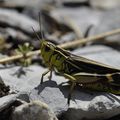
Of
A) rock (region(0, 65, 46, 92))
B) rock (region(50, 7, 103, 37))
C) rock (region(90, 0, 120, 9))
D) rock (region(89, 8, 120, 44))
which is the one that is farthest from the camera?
rock (region(90, 0, 120, 9))

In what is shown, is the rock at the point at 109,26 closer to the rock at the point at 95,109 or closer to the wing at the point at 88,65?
the wing at the point at 88,65

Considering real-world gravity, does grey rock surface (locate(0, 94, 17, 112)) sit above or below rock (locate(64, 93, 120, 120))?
above

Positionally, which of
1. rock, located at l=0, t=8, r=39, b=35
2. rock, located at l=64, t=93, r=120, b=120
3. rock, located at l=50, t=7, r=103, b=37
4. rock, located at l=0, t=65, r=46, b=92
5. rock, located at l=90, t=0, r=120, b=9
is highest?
rock, located at l=64, t=93, r=120, b=120

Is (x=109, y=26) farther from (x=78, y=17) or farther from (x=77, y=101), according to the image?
(x=77, y=101)

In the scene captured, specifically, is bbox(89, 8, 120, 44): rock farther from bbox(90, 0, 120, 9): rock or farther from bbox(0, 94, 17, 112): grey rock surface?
bbox(0, 94, 17, 112): grey rock surface

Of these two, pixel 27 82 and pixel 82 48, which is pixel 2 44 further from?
pixel 27 82

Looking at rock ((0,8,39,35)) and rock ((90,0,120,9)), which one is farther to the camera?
rock ((90,0,120,9))

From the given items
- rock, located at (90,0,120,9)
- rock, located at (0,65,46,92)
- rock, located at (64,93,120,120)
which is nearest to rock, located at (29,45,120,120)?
rock, located at (64,93,120,120)

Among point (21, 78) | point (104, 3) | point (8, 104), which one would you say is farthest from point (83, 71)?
point (104, 3)
